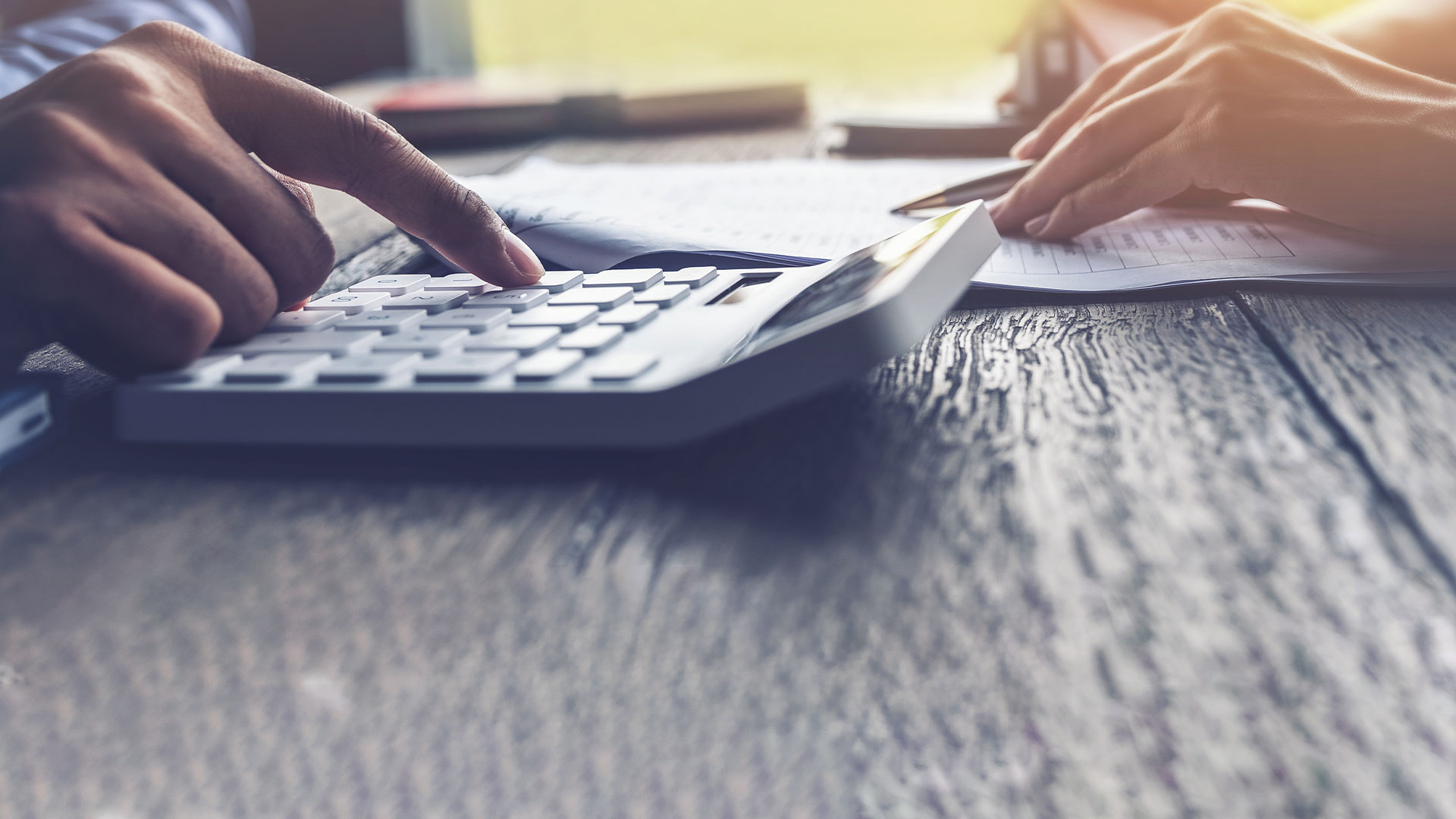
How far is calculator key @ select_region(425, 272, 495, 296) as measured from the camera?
18.2 inches

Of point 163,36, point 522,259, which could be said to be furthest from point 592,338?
point 163,36

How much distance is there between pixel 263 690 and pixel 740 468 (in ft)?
0.49

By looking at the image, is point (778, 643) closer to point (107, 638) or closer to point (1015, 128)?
point (107, 638)

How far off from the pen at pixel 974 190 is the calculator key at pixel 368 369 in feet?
1.36

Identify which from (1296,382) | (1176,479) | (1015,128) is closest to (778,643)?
(1176,479)

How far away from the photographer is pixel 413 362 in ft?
1.12

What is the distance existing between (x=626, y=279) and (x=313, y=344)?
136mm

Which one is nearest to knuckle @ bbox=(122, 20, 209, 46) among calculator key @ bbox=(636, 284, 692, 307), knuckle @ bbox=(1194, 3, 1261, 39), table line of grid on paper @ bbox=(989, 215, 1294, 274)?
calculator key @ bbox=(636, 284, 692, 307)

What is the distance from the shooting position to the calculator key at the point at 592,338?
34 centimetres

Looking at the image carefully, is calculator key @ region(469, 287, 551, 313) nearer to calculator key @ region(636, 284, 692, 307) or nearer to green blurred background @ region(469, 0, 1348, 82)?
calculator key @ region(636, 284, 692, 307)

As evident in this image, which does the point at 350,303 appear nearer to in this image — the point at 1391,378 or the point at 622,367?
the point at 622,367

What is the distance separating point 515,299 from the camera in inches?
16.9

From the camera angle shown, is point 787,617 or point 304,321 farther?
point 304,321

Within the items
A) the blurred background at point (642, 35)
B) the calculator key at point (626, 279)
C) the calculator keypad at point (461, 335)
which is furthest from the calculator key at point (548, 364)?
the blurred background at point (642, 35)
